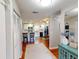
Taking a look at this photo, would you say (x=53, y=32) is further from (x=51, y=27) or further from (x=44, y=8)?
(x=44, y=8)

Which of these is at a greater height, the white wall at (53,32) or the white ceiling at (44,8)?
the white ceiling at (44,8)

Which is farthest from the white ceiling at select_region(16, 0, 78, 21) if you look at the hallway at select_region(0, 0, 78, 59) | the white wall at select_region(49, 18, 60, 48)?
the white wall at select_region(49, 18, 60, 48)

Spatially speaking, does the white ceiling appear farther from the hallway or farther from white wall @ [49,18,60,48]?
white wall @ [49,18,60,48]

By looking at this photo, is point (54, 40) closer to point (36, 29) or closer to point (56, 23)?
point (56, 23)

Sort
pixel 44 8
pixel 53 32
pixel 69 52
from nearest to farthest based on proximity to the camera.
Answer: pixel 69 52, pixel 44 8, pixel 53 32

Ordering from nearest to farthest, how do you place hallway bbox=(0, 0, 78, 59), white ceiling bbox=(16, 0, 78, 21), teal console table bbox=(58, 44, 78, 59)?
hallway bbox=(0, 0, 78, 59) → teal console table bbox=(58, 44, 78, 59) → white ceiling bbox=(16, 0, 78, 21)

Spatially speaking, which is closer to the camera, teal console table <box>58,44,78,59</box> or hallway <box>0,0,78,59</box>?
hallway <box>0,0,78,59</box>

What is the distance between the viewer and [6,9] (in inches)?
65.7

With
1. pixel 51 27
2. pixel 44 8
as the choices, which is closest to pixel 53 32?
pixel 51 27

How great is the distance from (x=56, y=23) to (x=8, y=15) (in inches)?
176

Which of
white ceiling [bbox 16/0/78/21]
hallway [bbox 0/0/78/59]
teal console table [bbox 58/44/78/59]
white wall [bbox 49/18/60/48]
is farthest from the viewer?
white wall [bbox 49/18/60/48]

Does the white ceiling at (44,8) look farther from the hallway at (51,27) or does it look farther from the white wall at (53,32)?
the white wall at (53,32)

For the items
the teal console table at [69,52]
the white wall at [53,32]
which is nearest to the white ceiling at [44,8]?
the teal console table at [69,52]

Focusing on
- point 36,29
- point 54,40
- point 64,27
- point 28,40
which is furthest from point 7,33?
point 36,29
